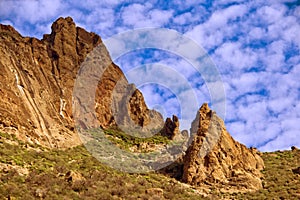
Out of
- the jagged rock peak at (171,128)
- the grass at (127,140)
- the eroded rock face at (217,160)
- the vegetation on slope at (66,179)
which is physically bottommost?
the vegetation on slope at (66,179)

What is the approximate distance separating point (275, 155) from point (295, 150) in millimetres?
4525

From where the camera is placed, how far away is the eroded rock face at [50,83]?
150 ft

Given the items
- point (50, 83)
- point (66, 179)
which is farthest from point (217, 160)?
point (50, 83)

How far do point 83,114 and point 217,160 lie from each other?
19.5 m

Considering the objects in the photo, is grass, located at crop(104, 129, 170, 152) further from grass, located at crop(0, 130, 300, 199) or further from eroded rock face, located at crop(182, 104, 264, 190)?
eroded rock face, located at crop(182, 104, 264, 190)

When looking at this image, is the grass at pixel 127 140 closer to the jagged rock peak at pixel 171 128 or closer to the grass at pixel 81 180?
the jagged rock peak at pixel 171 128

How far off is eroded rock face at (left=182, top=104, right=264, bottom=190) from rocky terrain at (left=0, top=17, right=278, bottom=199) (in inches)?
4.1

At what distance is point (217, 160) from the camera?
48531 millimetres

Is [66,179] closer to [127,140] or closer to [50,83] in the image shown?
[50,83]

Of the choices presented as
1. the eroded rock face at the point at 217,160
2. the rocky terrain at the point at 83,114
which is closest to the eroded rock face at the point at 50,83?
the rocky terrain at the point at 83,114

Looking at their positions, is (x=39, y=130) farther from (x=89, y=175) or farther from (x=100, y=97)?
(x=100, y=97)

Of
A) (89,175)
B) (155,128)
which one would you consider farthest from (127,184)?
(155,128)

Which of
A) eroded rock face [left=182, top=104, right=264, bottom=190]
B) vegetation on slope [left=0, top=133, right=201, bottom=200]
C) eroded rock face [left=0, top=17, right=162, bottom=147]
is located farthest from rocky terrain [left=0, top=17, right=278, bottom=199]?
vegetation on slope [left=0, top=133, right=201, bottom=200]

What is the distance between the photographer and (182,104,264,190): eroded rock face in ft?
154
